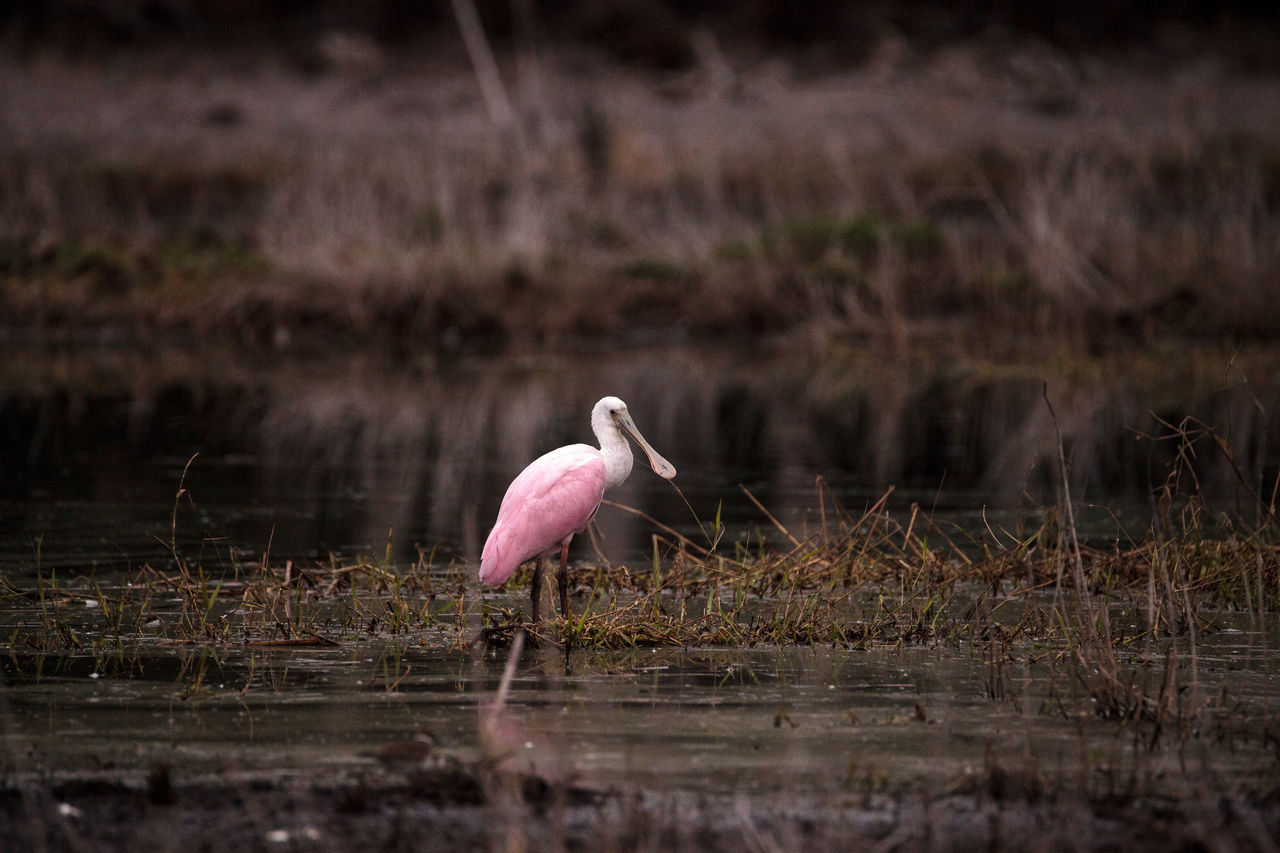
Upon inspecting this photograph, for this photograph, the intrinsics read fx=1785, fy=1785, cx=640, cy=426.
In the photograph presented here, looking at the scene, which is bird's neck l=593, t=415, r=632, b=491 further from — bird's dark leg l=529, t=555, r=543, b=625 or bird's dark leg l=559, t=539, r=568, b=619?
bird's dark leg l=529, t=555, r=543, b=625

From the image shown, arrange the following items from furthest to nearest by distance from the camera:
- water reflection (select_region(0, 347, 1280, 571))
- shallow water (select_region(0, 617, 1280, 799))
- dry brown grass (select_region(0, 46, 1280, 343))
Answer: dry brown grass (select_region(0, 46, 1280, 343)) < water reflection (select_region(0, 347, 1280, 571)) < shallow water (select_region(0, 617, 1280, 799))

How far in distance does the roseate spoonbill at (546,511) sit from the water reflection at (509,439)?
213mm

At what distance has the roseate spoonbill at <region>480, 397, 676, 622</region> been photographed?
6.63m

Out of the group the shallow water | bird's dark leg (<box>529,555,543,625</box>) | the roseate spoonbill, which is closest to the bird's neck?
the roseate spoonbill

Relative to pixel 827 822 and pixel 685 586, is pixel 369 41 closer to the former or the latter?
pixel 685 586

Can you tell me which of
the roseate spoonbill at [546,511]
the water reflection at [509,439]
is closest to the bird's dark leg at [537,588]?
the roseate spoonbill at [546,511]

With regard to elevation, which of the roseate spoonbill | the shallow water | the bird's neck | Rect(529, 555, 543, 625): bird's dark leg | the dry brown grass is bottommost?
the shallow water

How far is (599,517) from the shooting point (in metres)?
10.6

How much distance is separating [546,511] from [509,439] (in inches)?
269

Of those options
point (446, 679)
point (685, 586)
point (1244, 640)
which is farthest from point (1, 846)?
point (1244, 640)

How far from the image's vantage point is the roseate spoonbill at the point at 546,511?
21.8 feet

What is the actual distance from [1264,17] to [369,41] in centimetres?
1954

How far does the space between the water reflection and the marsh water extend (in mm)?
48

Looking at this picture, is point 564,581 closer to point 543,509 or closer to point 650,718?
point 543,509
